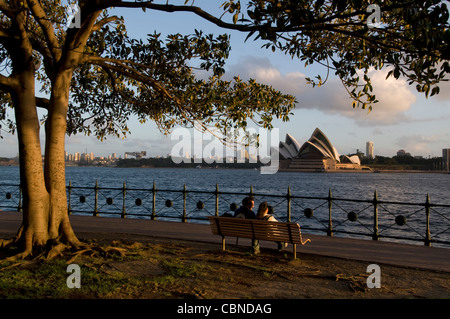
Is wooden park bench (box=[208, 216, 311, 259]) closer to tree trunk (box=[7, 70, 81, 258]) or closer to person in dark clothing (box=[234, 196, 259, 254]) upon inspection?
person in dark clothing (box=[234, 196, 259, 254])

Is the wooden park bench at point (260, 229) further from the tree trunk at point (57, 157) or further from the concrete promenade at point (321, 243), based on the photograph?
the tree trunk at point (57, 157)

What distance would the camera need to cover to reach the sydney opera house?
109812 millimetres

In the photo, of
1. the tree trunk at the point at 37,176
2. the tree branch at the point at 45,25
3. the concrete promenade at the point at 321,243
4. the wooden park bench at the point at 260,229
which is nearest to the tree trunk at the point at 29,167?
the tree trunk at the point at 37,176

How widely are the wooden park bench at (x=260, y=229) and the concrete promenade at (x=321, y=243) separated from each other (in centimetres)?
92

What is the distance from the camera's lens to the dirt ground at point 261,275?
631 cm

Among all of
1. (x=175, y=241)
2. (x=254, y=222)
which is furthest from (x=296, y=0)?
(x=175, y=241)

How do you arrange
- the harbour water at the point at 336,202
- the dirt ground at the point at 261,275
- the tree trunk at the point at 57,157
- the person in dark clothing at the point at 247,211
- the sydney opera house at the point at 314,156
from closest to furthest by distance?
the dirt ground at the point at 261,275
the tree trunk at the point at 57,157
the person in dark clothing at the point at 247,211
the harbour water at the point at 336,202
the sydney opera house at the point at 314,156

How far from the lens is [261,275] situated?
24.0ft

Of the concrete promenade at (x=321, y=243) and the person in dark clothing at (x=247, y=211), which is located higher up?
the person in dark clothing at (x=247, y=211)

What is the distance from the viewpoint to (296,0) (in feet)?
22.2

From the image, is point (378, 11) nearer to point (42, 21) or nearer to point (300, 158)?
point (42, 21)

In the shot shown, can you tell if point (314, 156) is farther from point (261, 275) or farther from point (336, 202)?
point (261, 275)

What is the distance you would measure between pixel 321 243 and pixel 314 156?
119496mm
